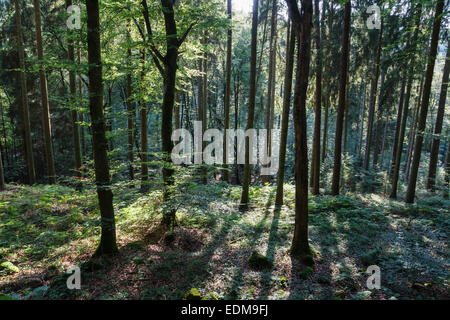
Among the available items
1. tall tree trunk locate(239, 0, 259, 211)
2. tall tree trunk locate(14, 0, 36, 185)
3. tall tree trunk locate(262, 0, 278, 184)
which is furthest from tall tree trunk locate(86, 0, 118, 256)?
tall tree trunk locate(262, 0, 278, 184)

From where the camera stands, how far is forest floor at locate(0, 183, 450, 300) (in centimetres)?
445

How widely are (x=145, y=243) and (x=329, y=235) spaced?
5.41 m

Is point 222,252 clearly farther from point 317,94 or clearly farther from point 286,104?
point 317,94

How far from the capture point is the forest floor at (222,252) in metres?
4.45

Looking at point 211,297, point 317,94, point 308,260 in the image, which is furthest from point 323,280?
point 317,94

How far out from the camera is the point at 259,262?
5488 mm

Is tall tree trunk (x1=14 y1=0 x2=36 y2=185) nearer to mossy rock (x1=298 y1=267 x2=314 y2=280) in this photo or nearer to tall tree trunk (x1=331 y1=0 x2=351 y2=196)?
mossy rock (x1=298 y1=267 x2=314 y2=280)

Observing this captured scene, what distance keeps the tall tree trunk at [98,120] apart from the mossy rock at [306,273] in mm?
4319

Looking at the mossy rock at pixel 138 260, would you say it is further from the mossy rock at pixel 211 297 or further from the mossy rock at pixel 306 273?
the mossy rock at pixel 306 273

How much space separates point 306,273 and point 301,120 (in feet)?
A: 11.1

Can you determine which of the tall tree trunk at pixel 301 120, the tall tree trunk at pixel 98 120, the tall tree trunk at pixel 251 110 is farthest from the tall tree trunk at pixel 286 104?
the tall tree trunk at pixel 98 120

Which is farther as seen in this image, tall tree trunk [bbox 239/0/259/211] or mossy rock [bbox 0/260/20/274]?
tall tree trunk [bbox 239/0/259/211]

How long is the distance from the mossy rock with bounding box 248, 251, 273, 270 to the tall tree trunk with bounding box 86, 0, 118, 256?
11.0ft
